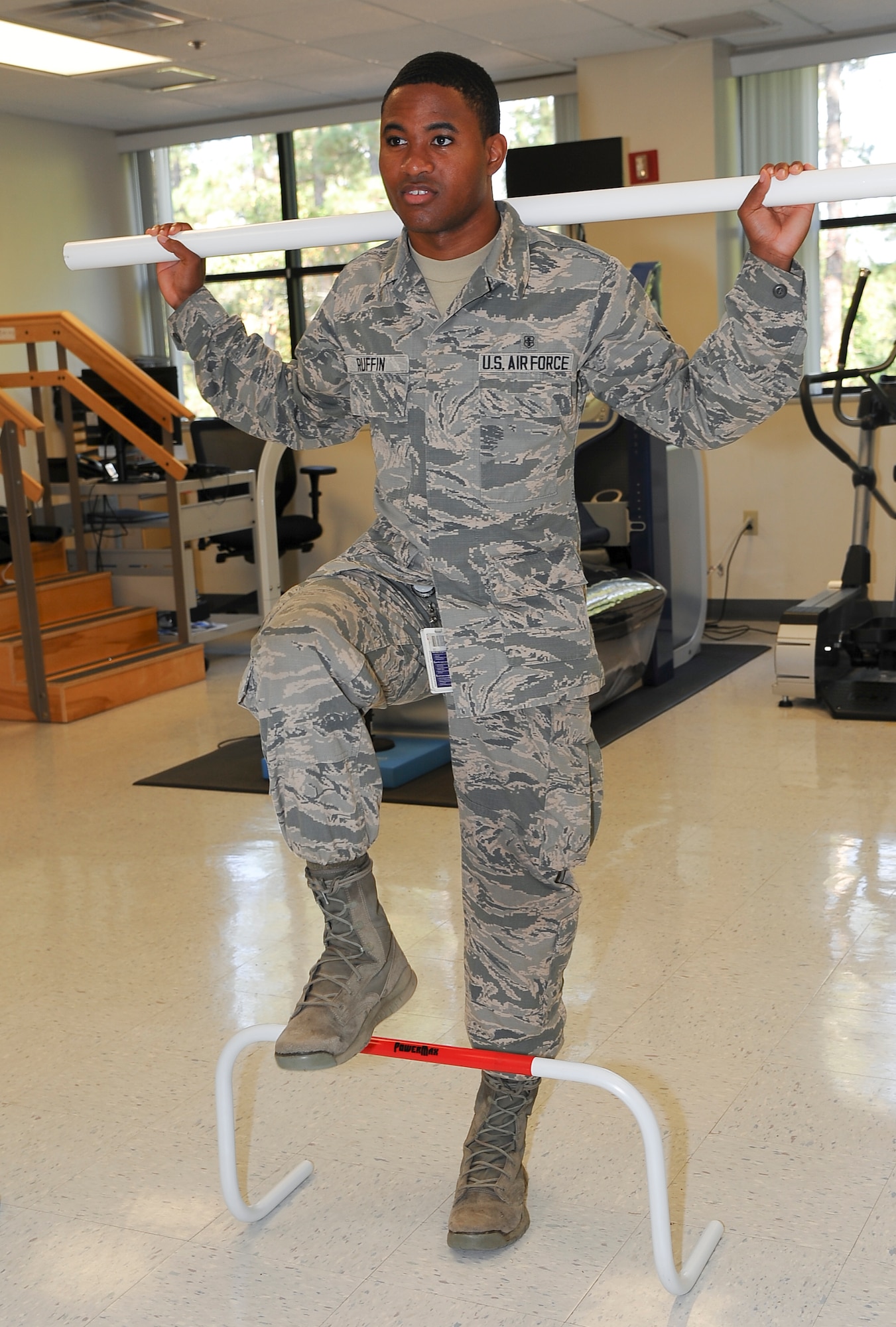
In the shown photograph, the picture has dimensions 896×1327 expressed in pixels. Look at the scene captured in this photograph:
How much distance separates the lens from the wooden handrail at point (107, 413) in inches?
263

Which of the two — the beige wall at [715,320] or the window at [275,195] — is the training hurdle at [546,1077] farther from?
the window at [275,195]

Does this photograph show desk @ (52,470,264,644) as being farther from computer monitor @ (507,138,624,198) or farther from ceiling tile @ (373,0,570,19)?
ceiling tile @ (373,0,570,19)

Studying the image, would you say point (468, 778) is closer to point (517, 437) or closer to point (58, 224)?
point (517, 437)

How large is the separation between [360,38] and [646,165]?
1.73m

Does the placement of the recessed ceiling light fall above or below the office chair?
above

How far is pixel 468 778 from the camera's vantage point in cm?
201

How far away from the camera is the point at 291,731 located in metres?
1.74

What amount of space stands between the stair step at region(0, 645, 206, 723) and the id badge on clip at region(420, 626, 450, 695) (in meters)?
4.40

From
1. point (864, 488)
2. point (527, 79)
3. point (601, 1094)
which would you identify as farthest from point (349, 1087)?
point (527, 79)

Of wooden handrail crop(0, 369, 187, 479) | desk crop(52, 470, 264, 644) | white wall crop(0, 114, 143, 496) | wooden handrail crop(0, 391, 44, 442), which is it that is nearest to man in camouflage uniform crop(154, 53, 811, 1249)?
wooden handrail crop(0, 391, 44, 442)

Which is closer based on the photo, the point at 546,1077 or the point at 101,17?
the point at 546,1077

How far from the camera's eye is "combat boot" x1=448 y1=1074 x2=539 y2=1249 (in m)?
2.04

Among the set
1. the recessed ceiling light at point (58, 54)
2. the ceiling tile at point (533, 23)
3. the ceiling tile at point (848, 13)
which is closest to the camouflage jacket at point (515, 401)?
the ceiling tile at point (533, 23)

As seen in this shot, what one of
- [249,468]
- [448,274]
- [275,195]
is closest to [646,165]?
[275,195]
